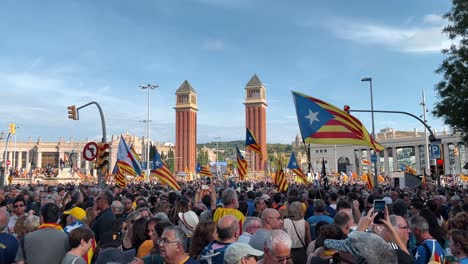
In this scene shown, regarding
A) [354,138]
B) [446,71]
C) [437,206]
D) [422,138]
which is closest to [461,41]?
[446,71]

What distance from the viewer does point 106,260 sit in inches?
177

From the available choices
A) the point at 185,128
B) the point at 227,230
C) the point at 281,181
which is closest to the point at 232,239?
the point at 227,230

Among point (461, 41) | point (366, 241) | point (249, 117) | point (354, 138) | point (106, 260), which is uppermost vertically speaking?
point (249, 117)

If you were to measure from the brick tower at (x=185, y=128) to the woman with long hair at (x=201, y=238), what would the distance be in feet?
349

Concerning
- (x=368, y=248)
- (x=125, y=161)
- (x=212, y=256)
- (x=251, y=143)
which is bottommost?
(x=212, y=256)

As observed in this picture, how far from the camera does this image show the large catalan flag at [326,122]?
12977 millimetres

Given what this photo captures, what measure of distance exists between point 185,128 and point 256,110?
2116 cm

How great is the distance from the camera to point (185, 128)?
380 feet

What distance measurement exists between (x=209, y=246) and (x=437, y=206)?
646 centimetres

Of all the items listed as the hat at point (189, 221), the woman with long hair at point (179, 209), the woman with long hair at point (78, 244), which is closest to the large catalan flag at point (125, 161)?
the woman with long hair at point (179, 209)

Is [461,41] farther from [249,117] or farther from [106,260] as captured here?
[249,117]

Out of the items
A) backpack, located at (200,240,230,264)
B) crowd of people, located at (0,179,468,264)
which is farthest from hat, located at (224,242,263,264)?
backpack, located at (200,240,230,264)

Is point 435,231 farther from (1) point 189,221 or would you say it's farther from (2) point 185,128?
(2) point 185,128

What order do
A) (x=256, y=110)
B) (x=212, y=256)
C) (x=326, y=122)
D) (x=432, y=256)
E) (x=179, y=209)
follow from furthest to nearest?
(x=256, y=110), (x=326, y=122), (x=179, y=209), (x=432, y=256), (x=212, y=256)
